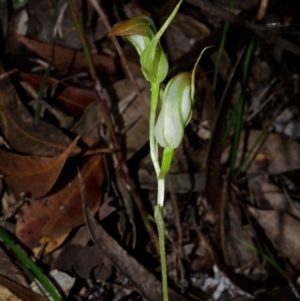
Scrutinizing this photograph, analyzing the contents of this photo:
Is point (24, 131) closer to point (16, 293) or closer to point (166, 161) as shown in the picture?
point (16, 293)

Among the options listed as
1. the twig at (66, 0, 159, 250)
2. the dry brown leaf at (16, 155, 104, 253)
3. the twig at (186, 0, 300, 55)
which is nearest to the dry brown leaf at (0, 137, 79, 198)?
the dry brown leaf at (16, 155, 104, 253)

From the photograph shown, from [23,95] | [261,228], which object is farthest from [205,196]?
[23,95]

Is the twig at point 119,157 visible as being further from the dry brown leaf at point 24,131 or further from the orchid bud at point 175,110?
the orchid bud at point 175,110

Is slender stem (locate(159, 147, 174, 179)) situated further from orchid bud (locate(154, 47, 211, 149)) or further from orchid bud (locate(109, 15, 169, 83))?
orchid bud (locate(109, 15, 169, 83))

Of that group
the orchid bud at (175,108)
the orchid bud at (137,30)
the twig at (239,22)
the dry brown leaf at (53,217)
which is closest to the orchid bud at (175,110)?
the orchid bud at (175,108)

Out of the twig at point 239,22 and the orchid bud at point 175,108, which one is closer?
the orchid bud at point 175,108

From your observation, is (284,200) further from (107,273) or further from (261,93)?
(107,273)

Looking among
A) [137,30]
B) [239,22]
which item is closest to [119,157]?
[239,22]
